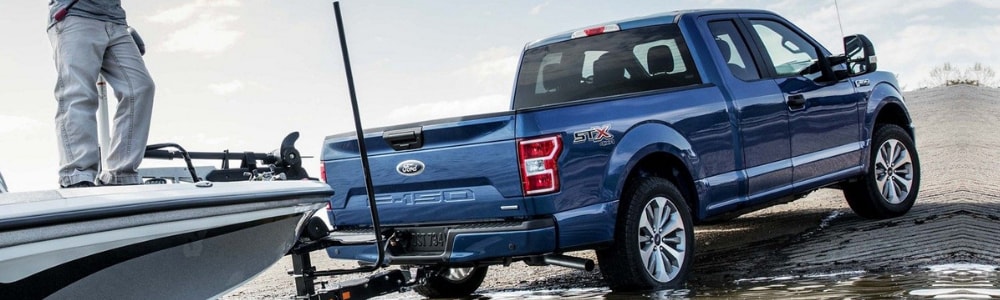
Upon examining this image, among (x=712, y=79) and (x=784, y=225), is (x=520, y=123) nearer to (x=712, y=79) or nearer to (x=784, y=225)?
(x=712, y=79)

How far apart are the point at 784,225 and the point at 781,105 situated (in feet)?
7.79

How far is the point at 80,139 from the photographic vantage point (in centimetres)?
596

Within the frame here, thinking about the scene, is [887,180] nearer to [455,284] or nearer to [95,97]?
[455,284]

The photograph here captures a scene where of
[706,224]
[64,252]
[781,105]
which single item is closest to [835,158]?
[781,105]

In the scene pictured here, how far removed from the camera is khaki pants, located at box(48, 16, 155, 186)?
19.6 ft

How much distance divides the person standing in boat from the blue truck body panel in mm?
1200

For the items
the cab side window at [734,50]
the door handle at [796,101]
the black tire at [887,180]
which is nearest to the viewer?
the cab side window at [734,50]

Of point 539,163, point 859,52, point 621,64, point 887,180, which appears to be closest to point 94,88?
point 539,163

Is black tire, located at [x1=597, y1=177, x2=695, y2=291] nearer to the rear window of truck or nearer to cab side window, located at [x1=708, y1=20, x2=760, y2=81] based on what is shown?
the rear window of truck

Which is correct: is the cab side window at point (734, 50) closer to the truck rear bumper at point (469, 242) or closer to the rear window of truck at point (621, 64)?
the rear window of truck at point (621, 64)

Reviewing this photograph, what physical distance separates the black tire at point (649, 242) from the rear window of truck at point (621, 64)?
3.20 feet

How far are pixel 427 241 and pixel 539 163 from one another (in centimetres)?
81

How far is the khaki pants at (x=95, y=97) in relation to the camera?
19.6 feet

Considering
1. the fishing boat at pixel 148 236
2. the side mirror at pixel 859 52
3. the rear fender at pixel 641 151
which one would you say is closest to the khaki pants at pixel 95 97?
the fishing boat at pixel 148 236
